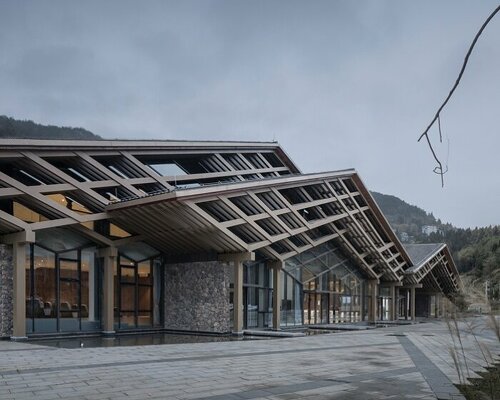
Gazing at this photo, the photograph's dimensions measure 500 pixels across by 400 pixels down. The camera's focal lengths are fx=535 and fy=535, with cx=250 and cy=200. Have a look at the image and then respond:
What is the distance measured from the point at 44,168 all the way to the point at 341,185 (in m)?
14.3

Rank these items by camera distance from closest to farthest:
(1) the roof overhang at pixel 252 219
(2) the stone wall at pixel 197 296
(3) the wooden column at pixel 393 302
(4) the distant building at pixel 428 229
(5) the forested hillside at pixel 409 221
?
1. (1) the roof overhang at pixel 252 219
2. (2) the stone wall at pixel 197 296
3. (3) the wooden column at pixel 393 302
4. (5) the forested hillside at pixel 409 221
5. (4) the distant building at pixel 428 229

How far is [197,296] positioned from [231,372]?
468 inches

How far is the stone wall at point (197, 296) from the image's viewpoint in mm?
21578

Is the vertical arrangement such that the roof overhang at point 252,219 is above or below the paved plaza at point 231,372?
above

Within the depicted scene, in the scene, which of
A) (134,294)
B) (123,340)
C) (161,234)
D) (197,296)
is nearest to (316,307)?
(197,296)

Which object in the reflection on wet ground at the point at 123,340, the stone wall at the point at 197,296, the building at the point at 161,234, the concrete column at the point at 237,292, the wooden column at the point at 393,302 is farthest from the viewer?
the wooden column at the point at 393,302

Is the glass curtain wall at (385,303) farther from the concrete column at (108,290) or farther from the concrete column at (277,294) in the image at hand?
the concrete column at (108,290)

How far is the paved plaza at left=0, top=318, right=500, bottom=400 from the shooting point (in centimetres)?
838

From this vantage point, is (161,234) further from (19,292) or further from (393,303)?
(393,303)

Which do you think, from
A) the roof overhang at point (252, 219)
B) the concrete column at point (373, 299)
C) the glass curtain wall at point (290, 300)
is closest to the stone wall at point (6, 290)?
the roof overhang at point (252, 219)

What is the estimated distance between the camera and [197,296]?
73.4ft

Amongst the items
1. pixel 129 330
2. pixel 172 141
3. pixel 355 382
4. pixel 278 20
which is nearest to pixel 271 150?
pixel 172 141

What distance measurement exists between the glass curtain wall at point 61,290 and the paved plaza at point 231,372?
12.5 feet

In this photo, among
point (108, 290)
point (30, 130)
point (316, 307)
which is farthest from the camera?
point (30, 130)
